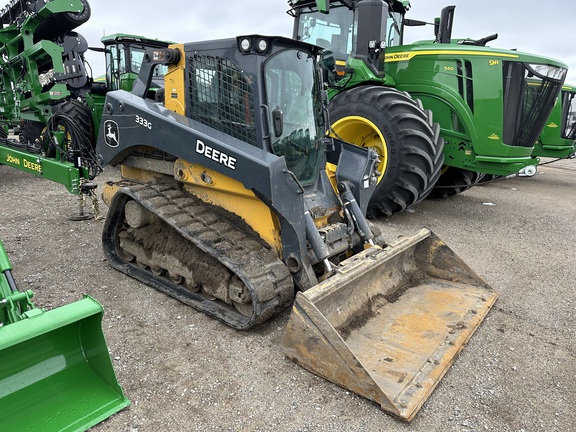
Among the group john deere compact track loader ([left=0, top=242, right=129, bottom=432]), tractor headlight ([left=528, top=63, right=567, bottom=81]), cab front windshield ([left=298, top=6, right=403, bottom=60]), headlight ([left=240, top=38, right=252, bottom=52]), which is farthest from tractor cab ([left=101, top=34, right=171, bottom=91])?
john deere compact track loader ([left=0, top=242, right=129, bottom=432])

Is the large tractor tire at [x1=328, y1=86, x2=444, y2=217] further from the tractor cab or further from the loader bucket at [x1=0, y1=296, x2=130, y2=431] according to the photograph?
the tractor cab

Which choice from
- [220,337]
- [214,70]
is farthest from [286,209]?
[214,70]

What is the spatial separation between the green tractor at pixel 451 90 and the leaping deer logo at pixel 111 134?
9.84ft

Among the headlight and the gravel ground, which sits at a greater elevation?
the headlight

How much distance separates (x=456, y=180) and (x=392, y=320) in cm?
485

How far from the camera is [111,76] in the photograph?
875 centimetres

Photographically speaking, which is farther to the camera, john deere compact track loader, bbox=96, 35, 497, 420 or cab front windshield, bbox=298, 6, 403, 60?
cab front windshield, bbox=298, 6, 403, 60

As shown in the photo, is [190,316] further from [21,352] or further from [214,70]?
[214,70]

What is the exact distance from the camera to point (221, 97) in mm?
3432

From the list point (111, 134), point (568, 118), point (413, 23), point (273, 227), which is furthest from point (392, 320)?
point (568, 118)

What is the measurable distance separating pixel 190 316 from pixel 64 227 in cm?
275

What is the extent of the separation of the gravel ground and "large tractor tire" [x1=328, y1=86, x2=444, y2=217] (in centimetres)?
98

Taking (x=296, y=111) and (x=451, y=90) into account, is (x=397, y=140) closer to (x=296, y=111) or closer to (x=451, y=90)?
(x=451, y=90)

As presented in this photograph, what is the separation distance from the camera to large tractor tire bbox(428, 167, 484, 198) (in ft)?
23.7
